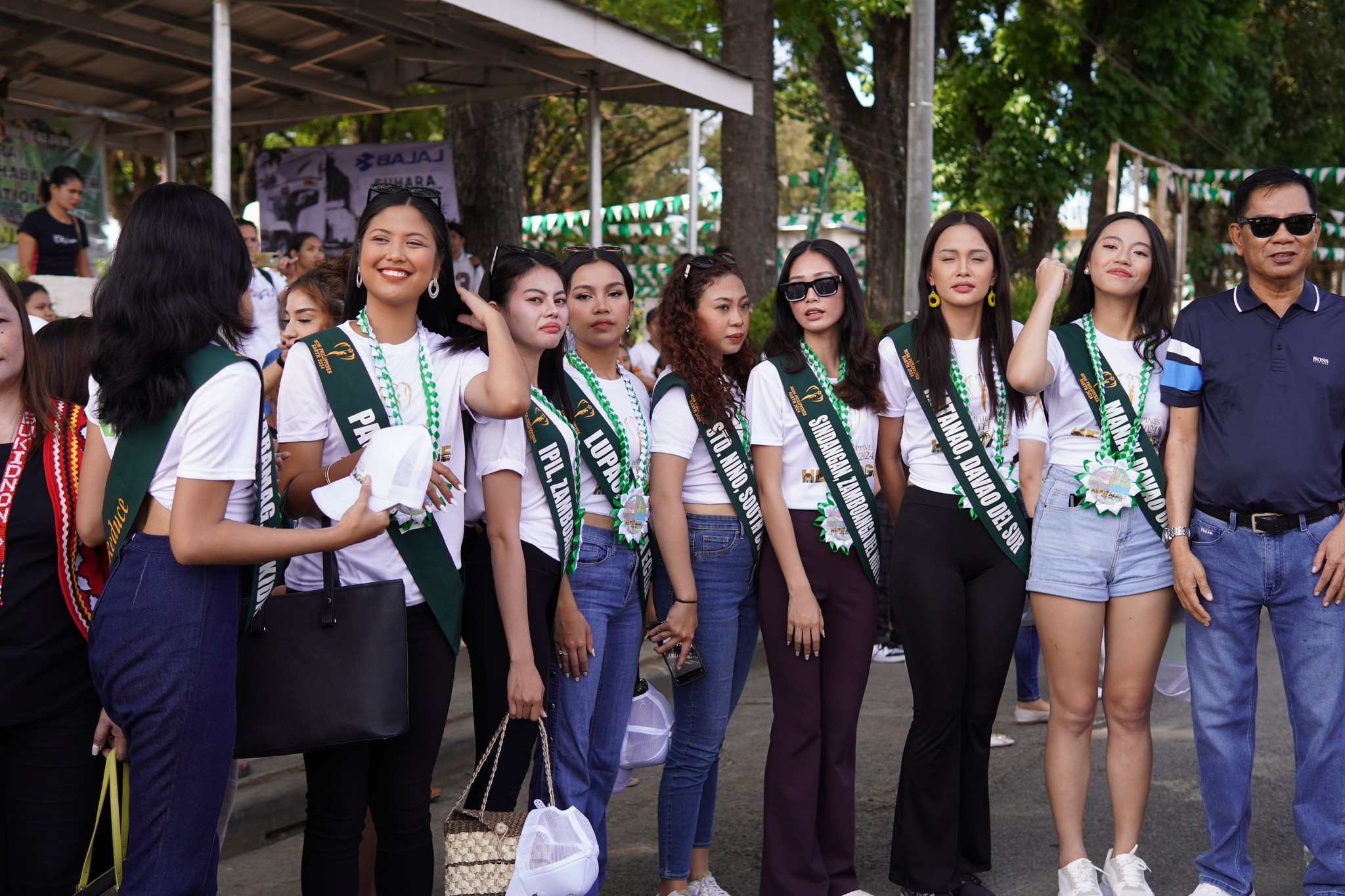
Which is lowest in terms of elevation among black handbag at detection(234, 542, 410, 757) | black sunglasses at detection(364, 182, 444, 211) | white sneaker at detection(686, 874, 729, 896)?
white sneaker at detection(686, 874, 729, 896)

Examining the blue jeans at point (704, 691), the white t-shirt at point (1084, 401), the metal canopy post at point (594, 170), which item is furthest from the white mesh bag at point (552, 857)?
the metal canopy post at point (594, 170)

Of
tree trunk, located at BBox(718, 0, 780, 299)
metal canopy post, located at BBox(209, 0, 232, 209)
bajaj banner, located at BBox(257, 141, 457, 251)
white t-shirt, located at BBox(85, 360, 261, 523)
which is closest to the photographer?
white t-shirt, located at BBox(85, 360, 261, 523)

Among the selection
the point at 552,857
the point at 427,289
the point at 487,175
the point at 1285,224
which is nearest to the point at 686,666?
the point at 552,857

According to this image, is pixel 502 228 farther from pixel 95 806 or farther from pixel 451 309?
pixel 95 806

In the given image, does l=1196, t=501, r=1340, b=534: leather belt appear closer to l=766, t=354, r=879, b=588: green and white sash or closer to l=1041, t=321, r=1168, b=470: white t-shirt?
l=1041, t=321, r=1168, b=470: white t-shirt

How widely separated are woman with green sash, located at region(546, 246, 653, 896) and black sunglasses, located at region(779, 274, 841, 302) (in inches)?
21.1

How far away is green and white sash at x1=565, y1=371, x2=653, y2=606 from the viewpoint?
11.3ft

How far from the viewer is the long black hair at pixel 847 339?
3688 millimetres

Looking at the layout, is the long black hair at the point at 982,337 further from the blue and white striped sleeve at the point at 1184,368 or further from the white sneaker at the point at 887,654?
the white sneaker at the point at 887,654

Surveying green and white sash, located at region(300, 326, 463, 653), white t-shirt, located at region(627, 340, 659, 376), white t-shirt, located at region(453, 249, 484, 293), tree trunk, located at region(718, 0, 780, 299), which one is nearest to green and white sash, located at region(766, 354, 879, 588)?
green and white sash, located at region(300, 326, 463, 653)

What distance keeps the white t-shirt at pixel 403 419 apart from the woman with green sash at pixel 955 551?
1.40 metres

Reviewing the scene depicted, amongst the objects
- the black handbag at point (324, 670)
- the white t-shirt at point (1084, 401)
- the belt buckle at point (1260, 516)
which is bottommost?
the black handbag at point (324, 670)

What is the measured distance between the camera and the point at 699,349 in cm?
375

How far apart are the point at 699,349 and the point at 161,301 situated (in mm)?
1714
